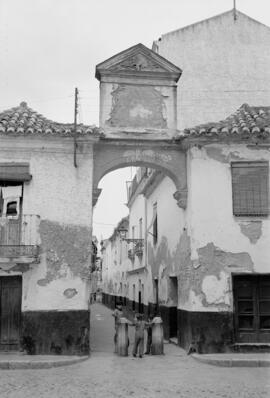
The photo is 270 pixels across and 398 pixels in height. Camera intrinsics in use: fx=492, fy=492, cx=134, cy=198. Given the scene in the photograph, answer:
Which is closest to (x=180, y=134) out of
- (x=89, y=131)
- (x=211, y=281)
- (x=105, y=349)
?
(x=89, y=131)

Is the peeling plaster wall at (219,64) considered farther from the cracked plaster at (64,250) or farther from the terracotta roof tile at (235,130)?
the cracked plaster at (64,250)

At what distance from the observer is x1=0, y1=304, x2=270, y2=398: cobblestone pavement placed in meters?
8.66

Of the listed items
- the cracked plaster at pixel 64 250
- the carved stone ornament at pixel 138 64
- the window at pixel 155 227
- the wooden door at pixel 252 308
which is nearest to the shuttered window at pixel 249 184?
the wooden door at pixel 252 308

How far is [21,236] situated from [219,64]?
38.3 ft

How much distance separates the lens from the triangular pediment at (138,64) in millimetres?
13462

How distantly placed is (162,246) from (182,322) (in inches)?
185

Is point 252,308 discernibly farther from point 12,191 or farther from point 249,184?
point 12,191

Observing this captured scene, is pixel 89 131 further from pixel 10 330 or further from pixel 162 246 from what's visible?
pixel 162 246

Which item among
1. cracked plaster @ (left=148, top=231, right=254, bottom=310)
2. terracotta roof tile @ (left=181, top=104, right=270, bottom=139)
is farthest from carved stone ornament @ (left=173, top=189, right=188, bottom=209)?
terracotta roof tile @ (left=181, top=104, right=270, bottom=139)

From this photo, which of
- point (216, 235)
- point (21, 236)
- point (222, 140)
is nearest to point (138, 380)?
point (216, 235)

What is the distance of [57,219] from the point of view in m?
12.5

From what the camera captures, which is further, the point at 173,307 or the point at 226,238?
the point at 173,307

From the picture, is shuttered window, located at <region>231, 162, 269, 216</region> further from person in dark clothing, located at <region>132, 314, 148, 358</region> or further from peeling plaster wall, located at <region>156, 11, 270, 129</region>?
peeling plaster wall, located at <region>156, 11, 270, 129</region>

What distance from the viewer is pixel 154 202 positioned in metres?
19.5
